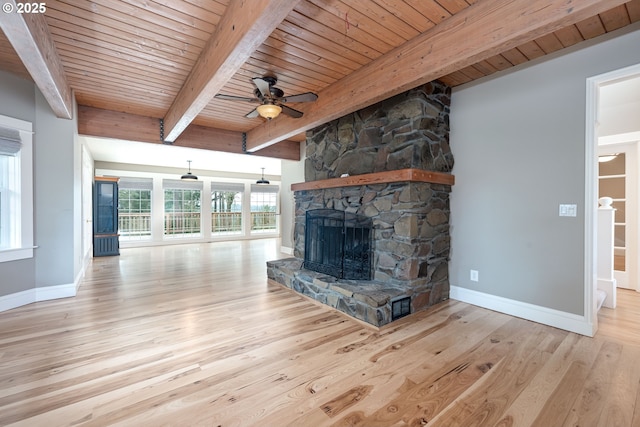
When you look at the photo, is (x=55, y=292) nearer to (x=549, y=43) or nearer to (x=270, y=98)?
(x=270, y=98)

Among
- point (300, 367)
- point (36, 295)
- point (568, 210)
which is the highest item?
point (568, 210)

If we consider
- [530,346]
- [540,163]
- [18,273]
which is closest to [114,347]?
[18,273]

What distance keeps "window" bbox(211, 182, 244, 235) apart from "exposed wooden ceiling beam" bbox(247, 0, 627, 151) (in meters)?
7.25

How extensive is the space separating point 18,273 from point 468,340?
4.87m

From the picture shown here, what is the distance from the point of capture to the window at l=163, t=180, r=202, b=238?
887 cm

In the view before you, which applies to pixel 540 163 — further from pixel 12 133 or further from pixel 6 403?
pixel 12 133

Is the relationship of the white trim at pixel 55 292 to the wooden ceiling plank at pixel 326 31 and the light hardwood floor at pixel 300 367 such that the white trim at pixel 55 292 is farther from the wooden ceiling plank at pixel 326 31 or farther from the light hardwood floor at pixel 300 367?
the wooden ceiling plank at pixel 326 31

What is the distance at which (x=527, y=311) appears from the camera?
286 centimetres

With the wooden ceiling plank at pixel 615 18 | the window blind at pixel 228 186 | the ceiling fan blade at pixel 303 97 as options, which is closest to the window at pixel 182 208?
the window blind at pixel 228 186

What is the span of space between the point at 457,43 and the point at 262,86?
1718 millimetres

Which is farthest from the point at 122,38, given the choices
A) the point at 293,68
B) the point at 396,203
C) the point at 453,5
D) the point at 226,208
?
the point at 226,208

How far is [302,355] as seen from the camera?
2188 millimetres

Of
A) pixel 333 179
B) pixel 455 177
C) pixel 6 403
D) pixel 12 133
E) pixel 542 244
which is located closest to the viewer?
pixel 6 403

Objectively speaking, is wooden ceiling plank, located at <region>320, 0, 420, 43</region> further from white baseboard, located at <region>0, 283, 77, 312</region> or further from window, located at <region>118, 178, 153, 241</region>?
window, located at <region>118, 178, 153, 241</region>
